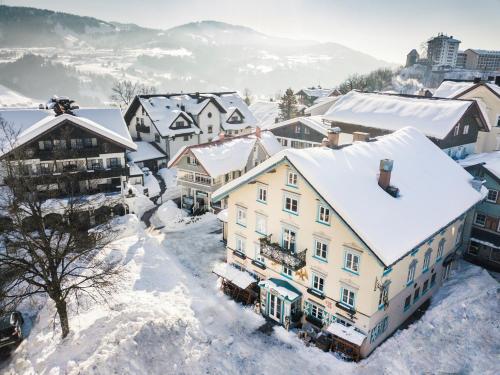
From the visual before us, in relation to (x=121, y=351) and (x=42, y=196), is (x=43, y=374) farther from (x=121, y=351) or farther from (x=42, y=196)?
(x=42, y=196)

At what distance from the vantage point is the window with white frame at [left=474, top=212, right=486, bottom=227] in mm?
33263

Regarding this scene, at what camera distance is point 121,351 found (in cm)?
2091

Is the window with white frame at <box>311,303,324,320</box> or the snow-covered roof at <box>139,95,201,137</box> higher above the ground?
the snow-covered roof at <box>139,95,201,137</box>

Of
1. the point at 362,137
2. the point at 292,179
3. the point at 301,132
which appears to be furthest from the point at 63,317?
the point at 301,132

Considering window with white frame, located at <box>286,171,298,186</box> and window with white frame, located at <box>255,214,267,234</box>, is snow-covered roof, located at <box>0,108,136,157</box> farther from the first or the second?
window with white frame, located at <box>286,171,298,186</box>

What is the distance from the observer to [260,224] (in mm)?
28000

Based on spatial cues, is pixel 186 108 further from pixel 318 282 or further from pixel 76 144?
pixel 318 282

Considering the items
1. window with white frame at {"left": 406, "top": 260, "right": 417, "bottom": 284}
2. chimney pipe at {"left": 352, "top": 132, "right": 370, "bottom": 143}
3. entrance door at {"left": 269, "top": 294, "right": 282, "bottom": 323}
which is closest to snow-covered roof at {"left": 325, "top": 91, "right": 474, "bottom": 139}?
chimney pipe at {"left": 352, "top": 132, "right": 370, "bottom": 143}

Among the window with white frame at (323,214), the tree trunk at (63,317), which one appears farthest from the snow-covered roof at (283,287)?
the tree trunk at (63,317)

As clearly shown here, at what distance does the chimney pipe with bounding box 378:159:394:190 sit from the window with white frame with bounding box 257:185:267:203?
794 centimetres

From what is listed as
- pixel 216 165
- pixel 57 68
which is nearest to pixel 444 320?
pixel 216 165

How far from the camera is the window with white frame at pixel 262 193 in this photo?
88.5 feet

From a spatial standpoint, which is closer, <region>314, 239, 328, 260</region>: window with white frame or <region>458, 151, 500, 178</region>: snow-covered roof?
<region>314, 239, 328, 260</region>: window with white frame

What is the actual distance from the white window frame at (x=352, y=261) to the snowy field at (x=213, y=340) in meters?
5.24
